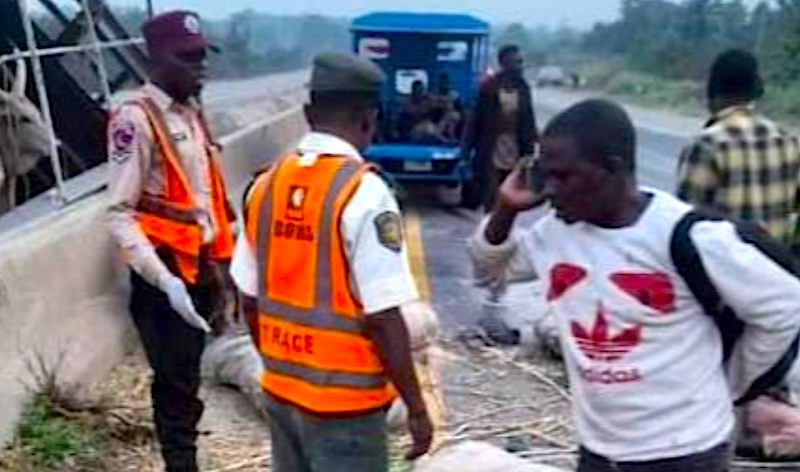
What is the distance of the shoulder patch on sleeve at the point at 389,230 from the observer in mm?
3816

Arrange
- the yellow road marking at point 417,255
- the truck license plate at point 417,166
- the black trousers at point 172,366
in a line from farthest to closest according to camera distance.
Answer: the truck license plate at point 417,166
the yellow road marking at point 417,255
the black trousers at point 172,366

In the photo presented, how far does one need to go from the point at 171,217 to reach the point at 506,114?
8.74 m

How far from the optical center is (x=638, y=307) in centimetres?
338

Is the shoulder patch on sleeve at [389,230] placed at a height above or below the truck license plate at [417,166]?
above

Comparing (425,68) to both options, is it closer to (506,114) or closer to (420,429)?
(506,114)

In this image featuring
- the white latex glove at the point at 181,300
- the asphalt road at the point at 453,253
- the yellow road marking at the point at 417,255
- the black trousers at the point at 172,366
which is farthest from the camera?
the yellow road marking at the point at 417,255

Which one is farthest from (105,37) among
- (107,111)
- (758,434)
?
(758,434)

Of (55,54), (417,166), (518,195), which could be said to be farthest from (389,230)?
(417,166)

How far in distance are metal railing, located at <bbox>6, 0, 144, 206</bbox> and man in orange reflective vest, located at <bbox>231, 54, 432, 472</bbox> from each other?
3.99 meters

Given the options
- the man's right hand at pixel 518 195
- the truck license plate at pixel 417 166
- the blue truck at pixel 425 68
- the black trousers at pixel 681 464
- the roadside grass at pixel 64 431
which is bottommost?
the truck license plate at pixel 417 166

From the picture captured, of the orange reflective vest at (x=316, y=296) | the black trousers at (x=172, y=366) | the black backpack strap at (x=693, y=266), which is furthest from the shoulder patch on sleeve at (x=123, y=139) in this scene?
the black backpack strap at (x=693, y=266)

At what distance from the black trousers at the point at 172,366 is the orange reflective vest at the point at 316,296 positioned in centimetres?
138

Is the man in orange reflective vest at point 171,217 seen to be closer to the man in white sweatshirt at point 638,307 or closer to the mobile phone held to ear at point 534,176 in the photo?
the mobile phone held to ear at point 534,176

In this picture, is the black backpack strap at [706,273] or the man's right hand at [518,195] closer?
the black backpack strap at [706,273]
